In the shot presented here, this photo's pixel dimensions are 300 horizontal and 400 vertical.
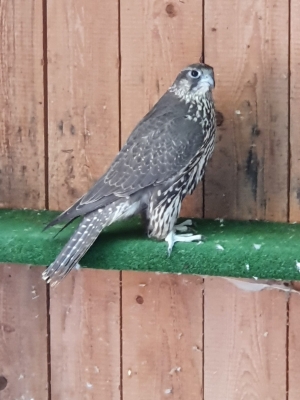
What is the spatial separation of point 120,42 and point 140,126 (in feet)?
1.02

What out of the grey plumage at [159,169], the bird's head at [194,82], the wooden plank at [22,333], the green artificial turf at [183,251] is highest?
the bird's head at [194,82]

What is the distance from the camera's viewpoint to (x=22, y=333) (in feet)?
6.15

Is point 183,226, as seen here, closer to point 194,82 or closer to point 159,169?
point 159,169

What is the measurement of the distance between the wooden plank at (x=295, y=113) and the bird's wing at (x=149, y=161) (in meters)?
0.29

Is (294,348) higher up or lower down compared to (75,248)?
lower down

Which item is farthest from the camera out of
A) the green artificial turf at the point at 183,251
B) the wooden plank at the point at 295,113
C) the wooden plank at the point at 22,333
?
the wooden plank at the point at 22,333

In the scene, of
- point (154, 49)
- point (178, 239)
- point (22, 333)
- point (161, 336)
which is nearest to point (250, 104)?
point (154, 49)

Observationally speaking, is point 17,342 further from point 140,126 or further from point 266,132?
point 266,132

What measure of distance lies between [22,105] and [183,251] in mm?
697

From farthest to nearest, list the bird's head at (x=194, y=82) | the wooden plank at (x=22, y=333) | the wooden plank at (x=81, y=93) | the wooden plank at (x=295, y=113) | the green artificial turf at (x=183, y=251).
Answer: the wooden plank at (x=22, y=333) < the wooden plank at (x=81, y=93) < the wooden plank at (x=295, y=113) < the bird's head at (x=194, y=82) < the green artificial turf at (x=183, y=251)

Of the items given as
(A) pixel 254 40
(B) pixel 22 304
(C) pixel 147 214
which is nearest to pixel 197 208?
(C) pixel 147 214

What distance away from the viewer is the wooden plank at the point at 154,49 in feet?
5.57

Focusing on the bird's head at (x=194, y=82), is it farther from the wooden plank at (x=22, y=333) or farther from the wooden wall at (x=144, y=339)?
the wooden plank at (x=22, y=333)

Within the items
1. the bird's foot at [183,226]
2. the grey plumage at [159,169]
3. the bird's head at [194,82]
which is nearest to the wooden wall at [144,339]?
the bird's foot at [183,226]
